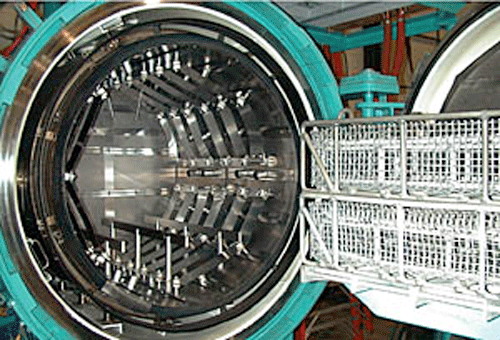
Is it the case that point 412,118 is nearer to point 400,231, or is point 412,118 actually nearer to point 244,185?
point 400,231

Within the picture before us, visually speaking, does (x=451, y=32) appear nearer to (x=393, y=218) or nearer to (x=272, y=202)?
(x=393, y=218)

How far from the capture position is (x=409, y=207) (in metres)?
1.59

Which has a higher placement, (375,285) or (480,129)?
(480,129)

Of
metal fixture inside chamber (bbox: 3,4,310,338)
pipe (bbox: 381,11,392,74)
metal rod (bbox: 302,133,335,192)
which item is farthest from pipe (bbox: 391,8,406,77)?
metal rod (bbox: 302,133,335,192)

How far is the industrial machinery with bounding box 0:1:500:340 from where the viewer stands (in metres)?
1.54

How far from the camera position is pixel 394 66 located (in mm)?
2920

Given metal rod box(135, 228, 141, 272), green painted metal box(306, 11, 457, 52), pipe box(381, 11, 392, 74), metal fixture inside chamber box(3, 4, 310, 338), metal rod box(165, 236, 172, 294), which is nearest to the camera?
metal fixture inside chamber box(3, 4, 310, 338)

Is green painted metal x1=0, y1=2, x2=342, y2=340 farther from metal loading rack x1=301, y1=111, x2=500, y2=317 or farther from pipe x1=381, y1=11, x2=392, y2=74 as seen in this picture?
pipe x1=381, y1=11, x2=392, y2=74

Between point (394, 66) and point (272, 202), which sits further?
point (394, 66)

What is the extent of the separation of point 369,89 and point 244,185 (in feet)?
2.57

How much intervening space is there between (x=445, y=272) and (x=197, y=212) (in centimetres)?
152

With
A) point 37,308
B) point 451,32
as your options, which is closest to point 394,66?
point 451,32

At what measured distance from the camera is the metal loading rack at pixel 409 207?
1.42 metres

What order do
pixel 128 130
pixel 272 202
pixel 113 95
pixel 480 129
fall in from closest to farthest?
pixel 480 129 < pixel 272 202 < pixel 113 95 < pixel 128 130
